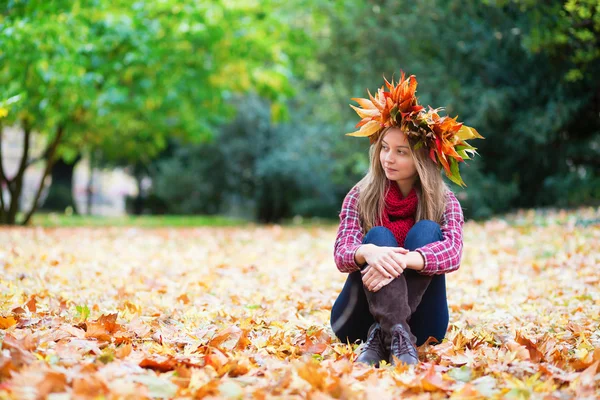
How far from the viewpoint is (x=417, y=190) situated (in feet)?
9.44

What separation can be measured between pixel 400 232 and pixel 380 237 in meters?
0.24

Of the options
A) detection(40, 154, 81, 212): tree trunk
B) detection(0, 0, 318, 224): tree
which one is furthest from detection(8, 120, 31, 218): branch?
detection(40, 154, 81, 212): tree trunk

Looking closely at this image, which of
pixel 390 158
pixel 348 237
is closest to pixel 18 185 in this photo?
pixel 348 237

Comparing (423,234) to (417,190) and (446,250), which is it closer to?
(446,250)

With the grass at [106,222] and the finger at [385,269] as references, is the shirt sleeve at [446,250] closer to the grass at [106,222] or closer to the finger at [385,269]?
the finger at [385,269]

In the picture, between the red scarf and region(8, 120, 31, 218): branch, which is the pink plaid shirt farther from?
region(8, 120, 31, 218): branch

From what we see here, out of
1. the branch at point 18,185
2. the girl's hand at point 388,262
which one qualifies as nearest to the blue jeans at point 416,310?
the girl's hand at point 388,262

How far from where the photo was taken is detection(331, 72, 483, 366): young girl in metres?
2.55

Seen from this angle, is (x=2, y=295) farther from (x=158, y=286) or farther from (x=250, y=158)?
(x=250, y=158)

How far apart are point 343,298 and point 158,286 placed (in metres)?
2.07

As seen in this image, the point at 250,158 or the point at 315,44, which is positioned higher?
the point at 315,44

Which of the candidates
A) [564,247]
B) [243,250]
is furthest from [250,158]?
[564,247]

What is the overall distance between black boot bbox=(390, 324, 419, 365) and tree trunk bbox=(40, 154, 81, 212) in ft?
59.3

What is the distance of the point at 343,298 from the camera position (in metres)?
2.84
